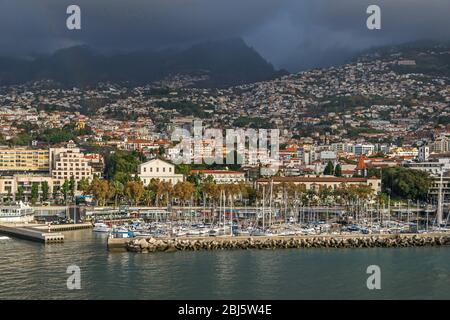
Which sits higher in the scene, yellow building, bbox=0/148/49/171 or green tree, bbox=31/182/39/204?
yellow building, bbox=0/148/49/171

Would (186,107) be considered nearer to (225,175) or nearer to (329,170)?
(329,170)

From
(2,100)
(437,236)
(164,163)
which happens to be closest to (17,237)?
(437,236)

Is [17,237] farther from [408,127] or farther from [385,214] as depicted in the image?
[408,127]

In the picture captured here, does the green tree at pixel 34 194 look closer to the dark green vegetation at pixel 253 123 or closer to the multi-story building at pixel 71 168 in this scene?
the multi-story building at pixel 71 168

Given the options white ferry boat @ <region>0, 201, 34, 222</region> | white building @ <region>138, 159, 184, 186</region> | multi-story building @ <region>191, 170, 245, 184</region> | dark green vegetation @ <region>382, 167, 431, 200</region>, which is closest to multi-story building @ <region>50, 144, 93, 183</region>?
white building @ <region>138, 159, 184, 186</region>

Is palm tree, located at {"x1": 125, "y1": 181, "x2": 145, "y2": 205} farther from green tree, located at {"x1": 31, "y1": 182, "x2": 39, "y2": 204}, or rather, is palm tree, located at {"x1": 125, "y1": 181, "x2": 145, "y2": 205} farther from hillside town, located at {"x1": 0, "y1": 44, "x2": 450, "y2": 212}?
green tree, located at {"x1": 31, "y1": 182, "x2": 39, "y2": 204}

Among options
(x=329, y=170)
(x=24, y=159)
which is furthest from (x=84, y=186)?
(x=329, y=170)
